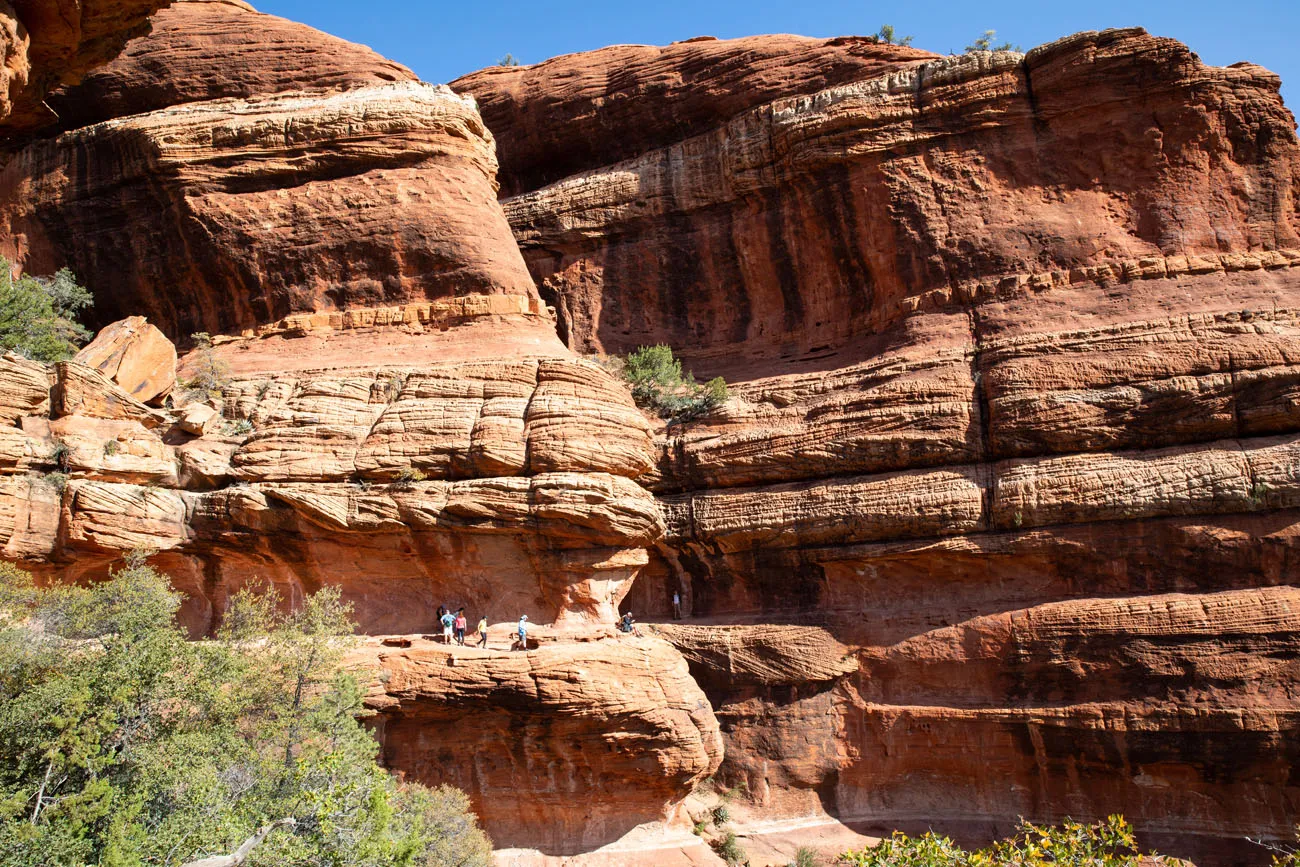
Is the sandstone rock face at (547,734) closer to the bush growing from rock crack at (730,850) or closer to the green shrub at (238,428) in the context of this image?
the bush growing from rock crack at (730,850)

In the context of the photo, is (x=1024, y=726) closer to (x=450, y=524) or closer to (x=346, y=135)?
(x=450, y=524)

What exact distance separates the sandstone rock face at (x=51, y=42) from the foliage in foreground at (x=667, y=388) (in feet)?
44.9

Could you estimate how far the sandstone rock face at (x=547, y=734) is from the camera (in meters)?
17.4

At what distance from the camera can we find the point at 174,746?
42.6 feet

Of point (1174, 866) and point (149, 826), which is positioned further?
point (149, 826)

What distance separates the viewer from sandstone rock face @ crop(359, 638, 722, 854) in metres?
17.4

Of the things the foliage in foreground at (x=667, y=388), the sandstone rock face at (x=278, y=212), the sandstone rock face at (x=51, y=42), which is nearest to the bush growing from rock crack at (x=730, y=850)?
the foliage in foreground at (x=667, y=388)

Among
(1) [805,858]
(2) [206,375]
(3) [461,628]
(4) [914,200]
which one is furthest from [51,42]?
(4) [914,200]

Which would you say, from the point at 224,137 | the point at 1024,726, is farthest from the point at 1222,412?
the point at 224,137

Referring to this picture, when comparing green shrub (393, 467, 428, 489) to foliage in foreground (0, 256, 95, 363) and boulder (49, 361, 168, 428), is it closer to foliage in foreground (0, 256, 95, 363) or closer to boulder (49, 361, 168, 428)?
boulder (49, 361, 168, 428)

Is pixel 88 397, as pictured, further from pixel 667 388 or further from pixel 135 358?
pixel 667 388

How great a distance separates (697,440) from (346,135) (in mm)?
11139

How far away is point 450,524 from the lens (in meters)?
19.0

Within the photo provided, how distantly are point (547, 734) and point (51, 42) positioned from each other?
1294cm
